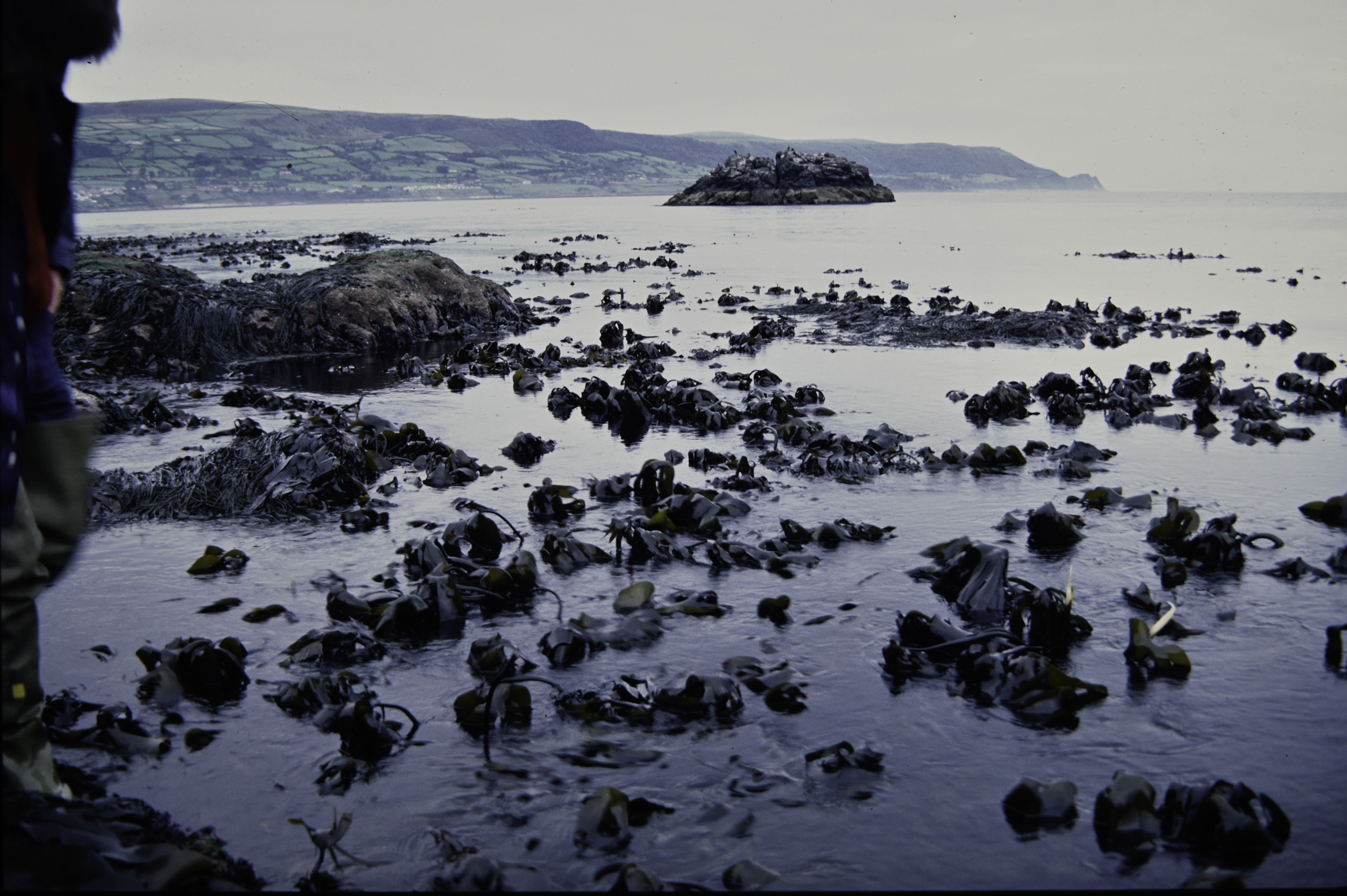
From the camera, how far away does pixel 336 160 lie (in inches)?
5044

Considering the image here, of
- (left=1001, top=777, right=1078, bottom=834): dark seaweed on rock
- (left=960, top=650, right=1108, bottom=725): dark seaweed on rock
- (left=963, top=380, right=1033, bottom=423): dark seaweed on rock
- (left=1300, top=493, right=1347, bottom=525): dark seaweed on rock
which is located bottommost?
(left=1001, top=777, right=1078, bottom=834): dark seaweed on rock

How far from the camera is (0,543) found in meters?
1.99

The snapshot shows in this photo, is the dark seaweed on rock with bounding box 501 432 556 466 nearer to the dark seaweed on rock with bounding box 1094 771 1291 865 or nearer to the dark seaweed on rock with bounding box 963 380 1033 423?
the dark seaweed on rock with bounding box 963 380 1033 423

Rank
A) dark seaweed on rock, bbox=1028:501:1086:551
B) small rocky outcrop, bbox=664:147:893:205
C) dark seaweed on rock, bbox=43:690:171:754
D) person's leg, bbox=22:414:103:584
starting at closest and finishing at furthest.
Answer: person's leg, bbox=22:414:103:584 → dark seaweed on rock, bbox=43:690:171:754 → dark seaweed on rock, bbox=1028:501:1086:551 → small rocky outcrop, bbox=664:147:893:205

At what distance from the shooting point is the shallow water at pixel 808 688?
2531mm

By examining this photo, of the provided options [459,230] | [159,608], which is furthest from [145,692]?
[459,230]

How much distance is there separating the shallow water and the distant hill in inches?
2446

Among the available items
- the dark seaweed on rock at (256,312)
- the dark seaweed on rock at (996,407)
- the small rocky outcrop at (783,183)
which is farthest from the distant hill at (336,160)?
the dark seaweed on rock at (996,407)

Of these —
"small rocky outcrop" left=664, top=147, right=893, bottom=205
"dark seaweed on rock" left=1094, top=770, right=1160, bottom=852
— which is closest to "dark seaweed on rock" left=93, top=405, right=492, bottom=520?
"dark seaweed on rock" left=1094, top=770, right=1160, bottom=852

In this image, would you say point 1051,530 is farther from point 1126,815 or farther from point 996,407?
point 996,407

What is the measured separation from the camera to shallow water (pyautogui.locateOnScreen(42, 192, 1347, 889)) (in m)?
2.53

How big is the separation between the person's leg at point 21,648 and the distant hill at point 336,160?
64.9 meters

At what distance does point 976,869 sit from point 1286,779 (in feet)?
4.05

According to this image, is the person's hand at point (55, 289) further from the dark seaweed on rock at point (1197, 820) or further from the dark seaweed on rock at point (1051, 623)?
the dark seaweed on rock at point (1051, 623)
